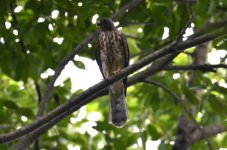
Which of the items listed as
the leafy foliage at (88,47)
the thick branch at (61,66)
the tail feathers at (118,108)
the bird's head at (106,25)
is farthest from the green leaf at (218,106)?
the bird's head at (106,25)

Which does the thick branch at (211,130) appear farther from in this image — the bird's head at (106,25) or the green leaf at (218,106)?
the bird's head at (106,25)

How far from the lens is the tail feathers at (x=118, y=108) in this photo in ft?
21.9

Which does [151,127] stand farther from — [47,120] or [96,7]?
[47,120]

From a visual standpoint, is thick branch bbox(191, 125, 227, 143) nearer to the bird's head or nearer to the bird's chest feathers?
the bird's chest feathers

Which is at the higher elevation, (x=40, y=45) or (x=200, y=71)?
(x=40, y=45)

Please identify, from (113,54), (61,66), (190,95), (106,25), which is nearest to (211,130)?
(190,95)

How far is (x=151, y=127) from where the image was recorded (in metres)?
7.26

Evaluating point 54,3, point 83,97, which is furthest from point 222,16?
point 83,97

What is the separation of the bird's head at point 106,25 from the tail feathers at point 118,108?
745 mm

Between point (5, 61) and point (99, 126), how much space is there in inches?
52.8

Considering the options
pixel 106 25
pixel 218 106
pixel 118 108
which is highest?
pixel 106 25

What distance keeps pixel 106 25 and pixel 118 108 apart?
1079 mm

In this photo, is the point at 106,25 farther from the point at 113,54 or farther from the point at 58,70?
the point at 58,70

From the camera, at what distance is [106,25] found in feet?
23.3
